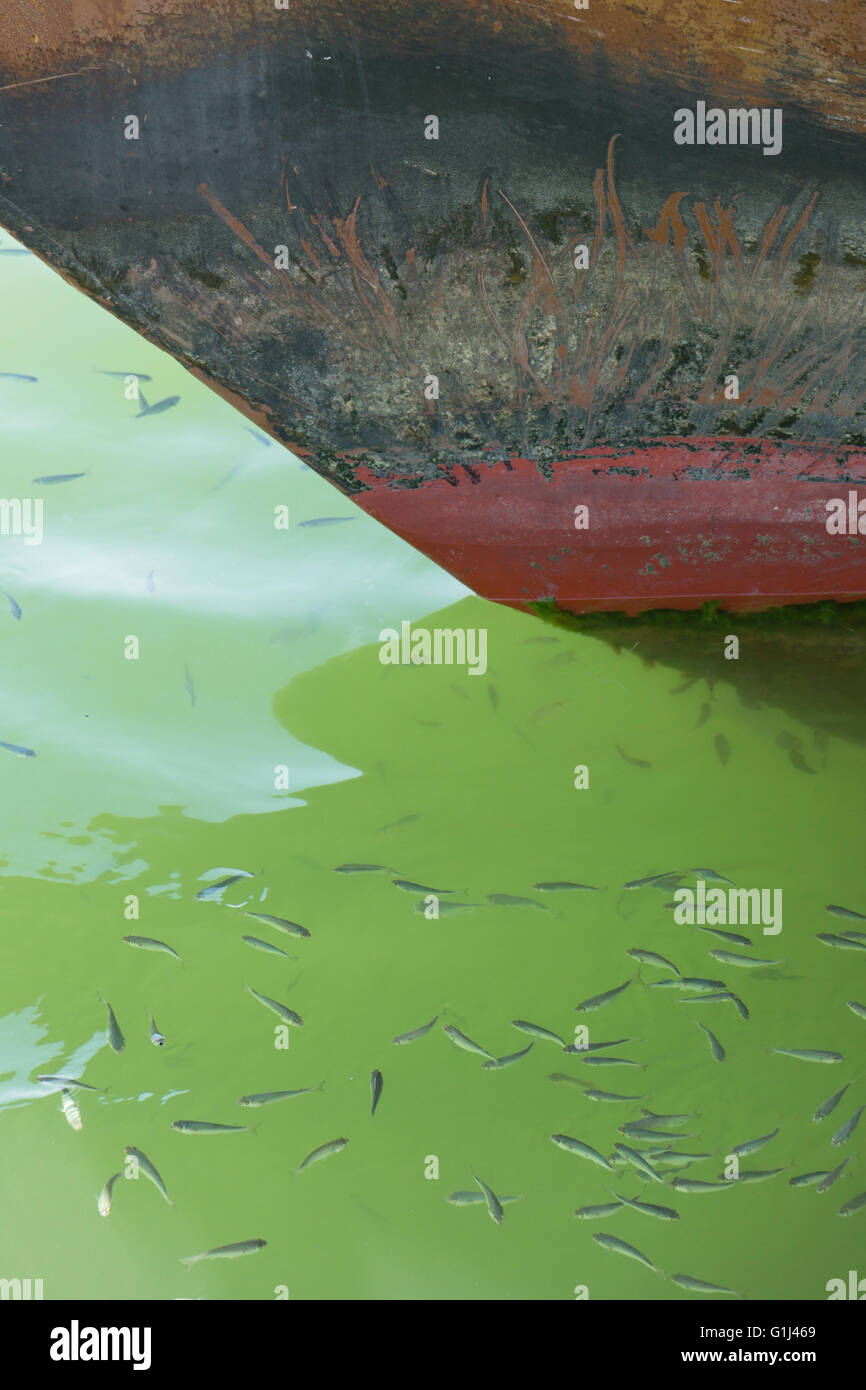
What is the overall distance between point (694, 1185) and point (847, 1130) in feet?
1.89

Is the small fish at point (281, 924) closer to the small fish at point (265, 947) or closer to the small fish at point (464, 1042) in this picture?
the small fish at point (265, 947)

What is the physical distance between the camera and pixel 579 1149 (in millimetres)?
2773

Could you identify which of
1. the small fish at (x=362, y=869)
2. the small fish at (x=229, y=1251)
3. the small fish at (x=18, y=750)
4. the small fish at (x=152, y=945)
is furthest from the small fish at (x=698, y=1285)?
the small fish at (x=18, y=750)

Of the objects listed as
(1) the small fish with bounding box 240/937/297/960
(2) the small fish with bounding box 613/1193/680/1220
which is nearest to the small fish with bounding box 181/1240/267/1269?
Result: (1) the small fish with bounding box 240/937/297/960

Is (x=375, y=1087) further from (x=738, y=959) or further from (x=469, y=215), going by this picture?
(x=469, y=215)

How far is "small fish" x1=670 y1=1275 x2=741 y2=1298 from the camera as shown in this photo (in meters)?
2.88

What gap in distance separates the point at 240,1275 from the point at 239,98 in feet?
12.0

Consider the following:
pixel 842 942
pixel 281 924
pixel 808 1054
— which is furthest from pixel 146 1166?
pixel 842 942

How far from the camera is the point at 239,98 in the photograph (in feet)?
5.53

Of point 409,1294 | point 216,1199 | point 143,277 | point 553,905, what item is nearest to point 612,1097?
point 553,905

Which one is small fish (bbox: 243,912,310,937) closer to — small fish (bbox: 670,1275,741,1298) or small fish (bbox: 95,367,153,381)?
small fish (bbox: 670,1275,741,1298)

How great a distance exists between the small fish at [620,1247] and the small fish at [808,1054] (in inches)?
34.4

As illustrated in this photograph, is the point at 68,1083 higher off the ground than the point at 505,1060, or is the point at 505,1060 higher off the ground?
the point at 505,1060

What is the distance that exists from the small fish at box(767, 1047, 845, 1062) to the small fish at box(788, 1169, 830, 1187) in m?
0.36
